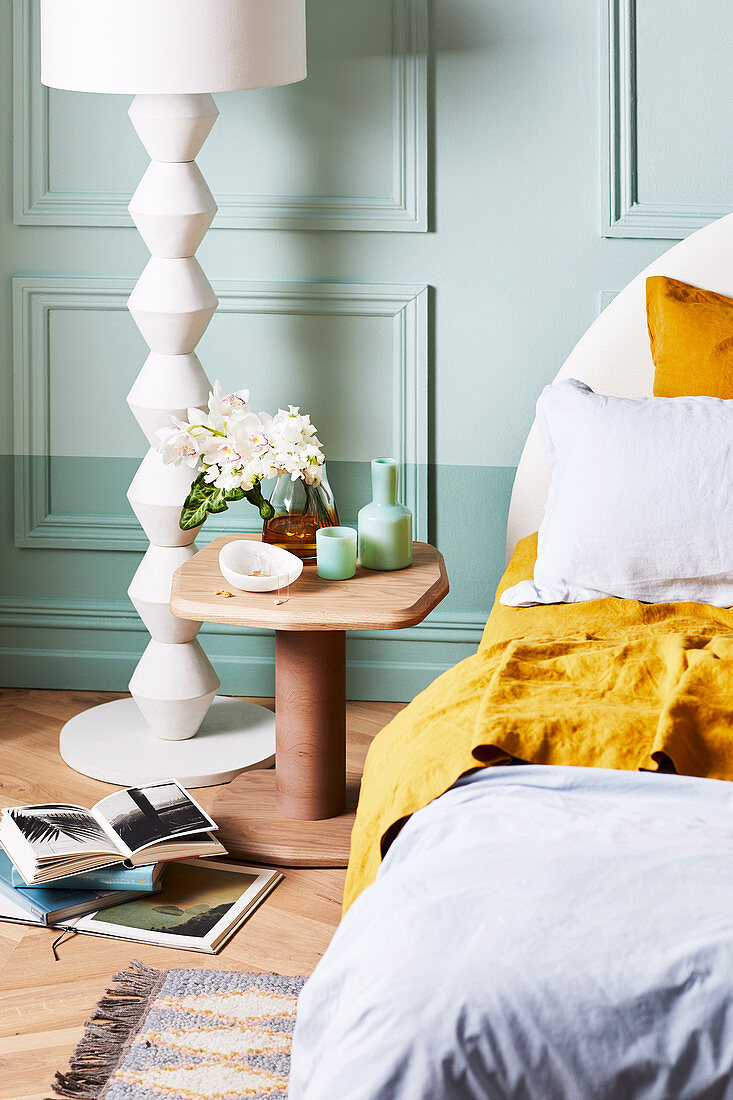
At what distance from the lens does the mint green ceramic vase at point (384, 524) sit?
2066 millimetres

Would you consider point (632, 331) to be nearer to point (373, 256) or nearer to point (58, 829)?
point (373, 256)

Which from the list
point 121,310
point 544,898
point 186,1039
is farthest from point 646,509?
point 121,310

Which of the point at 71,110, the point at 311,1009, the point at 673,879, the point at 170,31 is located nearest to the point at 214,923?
the point at 311,1009

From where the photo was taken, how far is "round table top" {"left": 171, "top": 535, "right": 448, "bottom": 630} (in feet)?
6.10

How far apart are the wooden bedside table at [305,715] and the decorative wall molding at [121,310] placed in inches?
22.8

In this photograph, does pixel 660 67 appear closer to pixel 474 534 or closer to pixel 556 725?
pixel 474 534

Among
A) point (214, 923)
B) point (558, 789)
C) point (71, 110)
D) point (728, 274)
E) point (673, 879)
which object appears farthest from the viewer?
point (71, 110)

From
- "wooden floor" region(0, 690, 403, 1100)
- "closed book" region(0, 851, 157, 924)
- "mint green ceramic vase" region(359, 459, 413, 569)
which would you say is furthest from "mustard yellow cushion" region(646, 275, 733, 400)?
"closed book" region(0, 851, 157, 924)

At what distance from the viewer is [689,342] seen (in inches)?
84.1

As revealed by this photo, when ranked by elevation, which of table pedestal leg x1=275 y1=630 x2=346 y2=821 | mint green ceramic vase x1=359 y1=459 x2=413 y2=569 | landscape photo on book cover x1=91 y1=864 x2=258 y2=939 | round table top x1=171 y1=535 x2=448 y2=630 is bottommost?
landscape photo on book cover x1=91 y1=864 x2=258 y2=939

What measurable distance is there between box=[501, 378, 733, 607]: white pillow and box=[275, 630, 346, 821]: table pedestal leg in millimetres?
387

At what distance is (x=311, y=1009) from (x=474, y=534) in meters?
1.82

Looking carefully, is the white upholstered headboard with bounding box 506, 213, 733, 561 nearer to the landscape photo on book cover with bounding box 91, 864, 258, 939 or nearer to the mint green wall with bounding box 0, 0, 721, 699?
the mint green wall with bounding box 0, 0, 721, 699

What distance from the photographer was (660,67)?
250 centimetres
